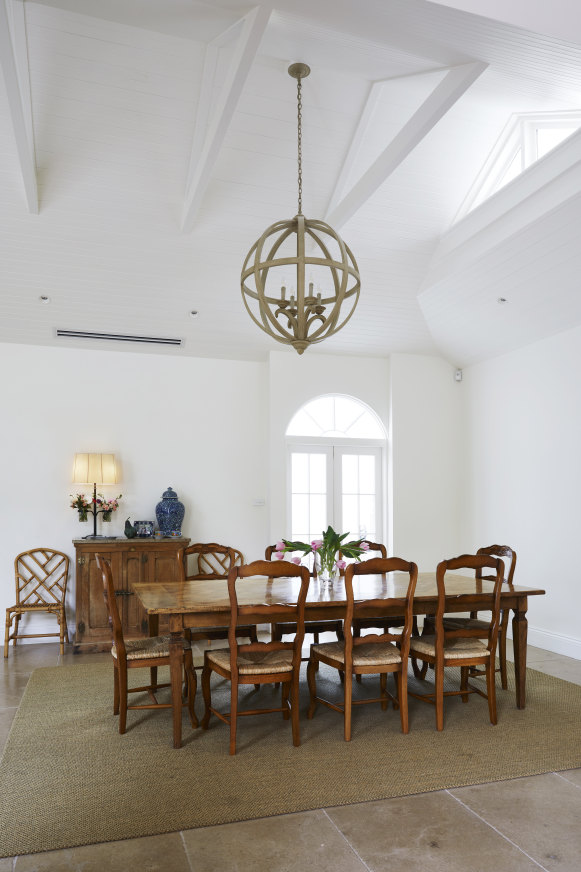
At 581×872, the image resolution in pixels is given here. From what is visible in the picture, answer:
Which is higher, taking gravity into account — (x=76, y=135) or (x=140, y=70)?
(x=140, y=70)

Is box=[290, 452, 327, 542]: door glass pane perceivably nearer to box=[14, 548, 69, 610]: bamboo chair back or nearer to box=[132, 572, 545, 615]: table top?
box=[132, 572, 545, 615]: table top

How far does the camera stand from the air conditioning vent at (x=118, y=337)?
6.42 meters

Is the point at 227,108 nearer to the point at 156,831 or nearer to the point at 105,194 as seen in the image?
the point at 105,194

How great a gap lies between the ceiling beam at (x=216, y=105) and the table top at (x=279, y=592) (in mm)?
2932

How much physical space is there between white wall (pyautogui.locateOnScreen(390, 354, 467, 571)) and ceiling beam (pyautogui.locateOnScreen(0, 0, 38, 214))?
4354mm

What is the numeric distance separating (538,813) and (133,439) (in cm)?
507

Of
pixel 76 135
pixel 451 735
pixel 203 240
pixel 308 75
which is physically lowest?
pixel 451 735

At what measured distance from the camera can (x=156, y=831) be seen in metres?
2.65

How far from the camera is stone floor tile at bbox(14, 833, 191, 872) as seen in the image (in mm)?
2400

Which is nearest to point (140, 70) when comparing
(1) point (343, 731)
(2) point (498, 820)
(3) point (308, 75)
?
(3) point (308, 75)

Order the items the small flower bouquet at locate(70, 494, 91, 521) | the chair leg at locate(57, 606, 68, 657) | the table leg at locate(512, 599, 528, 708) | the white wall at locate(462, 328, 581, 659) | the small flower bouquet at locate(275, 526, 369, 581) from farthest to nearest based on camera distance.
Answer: the small flower bouquet at locate(70, 494, 91, 521) < the chair leg at locate(57, 606, 68, 657) < the white wall at locate(462, 328, 581, 659) < the small flower bouquet at locate(275, 526, 369, 581) < the table leg at locate(512, 599, 528, 708)

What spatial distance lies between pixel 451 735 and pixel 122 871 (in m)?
2.07

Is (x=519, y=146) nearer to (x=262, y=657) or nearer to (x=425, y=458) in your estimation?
(x=425, y=458)

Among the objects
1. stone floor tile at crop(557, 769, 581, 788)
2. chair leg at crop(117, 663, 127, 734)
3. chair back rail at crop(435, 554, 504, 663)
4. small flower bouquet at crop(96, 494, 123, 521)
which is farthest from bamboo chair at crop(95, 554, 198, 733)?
small flower bouquet at crop(96, 494, 123, 521)
